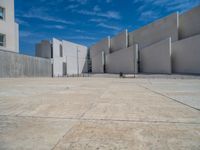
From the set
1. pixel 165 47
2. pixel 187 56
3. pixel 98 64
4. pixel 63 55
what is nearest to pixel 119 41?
pixel 98 64

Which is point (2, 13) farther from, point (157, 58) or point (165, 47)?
point (157, 58)

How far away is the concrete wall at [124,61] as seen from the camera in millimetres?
41316

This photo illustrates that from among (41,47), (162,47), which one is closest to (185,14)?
(162,47)

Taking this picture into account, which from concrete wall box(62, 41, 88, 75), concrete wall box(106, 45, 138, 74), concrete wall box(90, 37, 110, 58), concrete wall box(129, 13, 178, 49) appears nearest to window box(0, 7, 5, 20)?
concrete wall box(106, 45, 138, 74)

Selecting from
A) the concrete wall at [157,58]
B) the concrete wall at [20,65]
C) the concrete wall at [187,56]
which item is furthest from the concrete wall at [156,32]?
the concrete wall at [20,65]

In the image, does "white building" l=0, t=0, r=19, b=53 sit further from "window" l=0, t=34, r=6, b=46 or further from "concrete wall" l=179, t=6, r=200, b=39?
"concrete wall" l=179, t=6, r=200, b=39

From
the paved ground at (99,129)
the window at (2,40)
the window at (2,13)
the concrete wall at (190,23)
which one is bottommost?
the paved ground at (99,129)

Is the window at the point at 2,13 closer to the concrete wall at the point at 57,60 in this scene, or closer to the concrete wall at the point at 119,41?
the concrete wall at the point at 57,60

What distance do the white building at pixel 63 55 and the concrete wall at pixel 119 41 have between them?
14013mm

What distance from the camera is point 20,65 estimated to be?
76.1 feet

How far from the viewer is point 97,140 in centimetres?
243

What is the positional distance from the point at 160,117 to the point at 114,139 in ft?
5.37

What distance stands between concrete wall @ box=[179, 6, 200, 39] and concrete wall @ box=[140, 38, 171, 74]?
489 cm

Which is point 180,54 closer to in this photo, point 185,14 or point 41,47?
point 185,14
